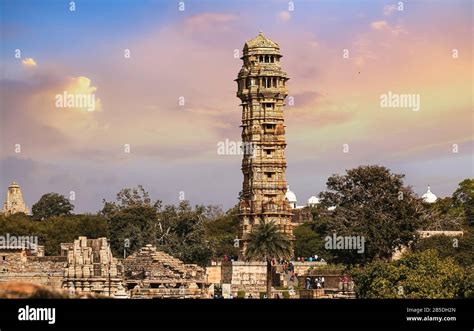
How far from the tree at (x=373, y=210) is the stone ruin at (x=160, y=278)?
21.4 metres

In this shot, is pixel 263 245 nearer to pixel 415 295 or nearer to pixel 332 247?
pixel 332 247

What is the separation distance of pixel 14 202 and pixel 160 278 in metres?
93.6

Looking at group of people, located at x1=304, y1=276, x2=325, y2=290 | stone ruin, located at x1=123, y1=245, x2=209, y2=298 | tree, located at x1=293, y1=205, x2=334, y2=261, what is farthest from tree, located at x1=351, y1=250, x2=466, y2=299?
tree, located at x1=293, y1=205, x2=334, y2=261

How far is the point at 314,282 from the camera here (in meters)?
101

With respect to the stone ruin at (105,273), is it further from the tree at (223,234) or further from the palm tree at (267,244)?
the tree at (223,234)

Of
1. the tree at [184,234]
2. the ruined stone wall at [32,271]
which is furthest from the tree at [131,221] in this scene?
the ruined stone wall at [32,271]

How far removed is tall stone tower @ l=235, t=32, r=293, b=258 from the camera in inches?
5044

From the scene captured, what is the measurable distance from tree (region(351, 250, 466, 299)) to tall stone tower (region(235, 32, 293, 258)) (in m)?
46.8

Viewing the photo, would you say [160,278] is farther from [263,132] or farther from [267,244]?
[263,132]

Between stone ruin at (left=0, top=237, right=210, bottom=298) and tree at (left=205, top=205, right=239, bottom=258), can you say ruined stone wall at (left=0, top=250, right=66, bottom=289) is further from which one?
tree at (left=205, top=205, right=239, bottom=258)

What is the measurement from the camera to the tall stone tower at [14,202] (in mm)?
169750
